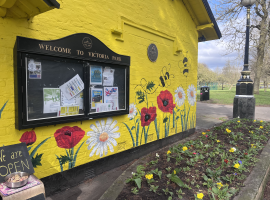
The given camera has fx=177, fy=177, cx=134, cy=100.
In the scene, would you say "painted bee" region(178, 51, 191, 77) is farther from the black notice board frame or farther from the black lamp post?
the black lamp post

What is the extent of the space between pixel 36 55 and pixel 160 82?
3.16 meters

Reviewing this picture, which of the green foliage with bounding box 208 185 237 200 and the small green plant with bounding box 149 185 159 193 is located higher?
the small green plant with bounding box 149 185 159 193

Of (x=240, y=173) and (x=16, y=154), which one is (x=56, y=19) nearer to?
(x=16, y=154)

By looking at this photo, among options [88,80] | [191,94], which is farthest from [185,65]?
[88,80]

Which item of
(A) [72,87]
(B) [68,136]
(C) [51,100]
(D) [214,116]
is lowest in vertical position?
(D) [214,116]

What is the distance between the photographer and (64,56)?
9.31ft

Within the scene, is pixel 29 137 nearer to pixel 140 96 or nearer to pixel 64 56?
pixel 64 56

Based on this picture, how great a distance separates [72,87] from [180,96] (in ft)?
12.2

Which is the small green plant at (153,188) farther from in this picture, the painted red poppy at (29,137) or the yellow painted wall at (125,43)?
the painted red poppy at (29,137)

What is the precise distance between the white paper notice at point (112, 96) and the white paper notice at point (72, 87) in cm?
57

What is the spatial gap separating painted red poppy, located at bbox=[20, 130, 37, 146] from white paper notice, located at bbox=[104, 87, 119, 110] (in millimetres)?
1389

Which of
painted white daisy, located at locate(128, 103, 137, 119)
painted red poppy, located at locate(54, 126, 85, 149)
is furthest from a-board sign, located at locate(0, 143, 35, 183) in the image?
painted white daisy, located at locate(128, 103, 137, 119)

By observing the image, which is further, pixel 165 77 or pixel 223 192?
pixel 165 77

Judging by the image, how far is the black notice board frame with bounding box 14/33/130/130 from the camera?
2.41 m
